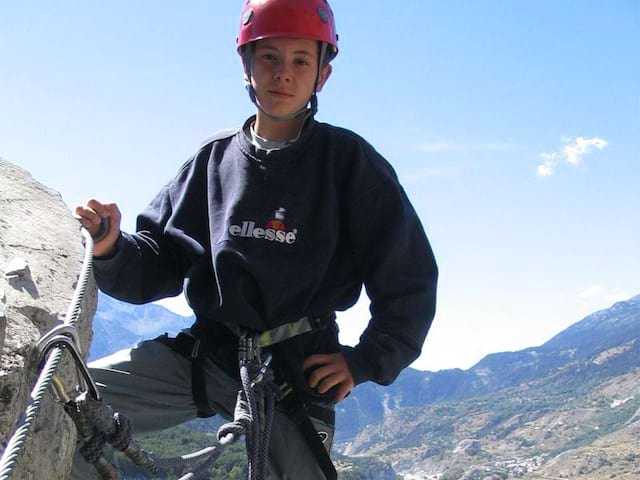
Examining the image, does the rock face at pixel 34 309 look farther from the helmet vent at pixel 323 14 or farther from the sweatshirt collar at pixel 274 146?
the helmet vent at pixel 323 14

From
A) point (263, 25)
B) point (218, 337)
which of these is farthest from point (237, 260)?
point (263, 25)

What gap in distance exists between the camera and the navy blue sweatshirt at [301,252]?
3381 mm

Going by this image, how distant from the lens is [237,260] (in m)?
3.36

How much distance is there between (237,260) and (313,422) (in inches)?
34.4

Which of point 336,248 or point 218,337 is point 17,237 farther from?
point 336,248

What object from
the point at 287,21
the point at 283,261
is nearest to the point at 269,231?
the point at 283,261

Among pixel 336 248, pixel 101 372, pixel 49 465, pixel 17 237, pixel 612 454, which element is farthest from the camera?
pixel 612 454

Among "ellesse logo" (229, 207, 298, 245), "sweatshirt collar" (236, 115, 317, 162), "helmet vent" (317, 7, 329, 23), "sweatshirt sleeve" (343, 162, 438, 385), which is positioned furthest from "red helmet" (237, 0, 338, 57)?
"ellesse logo" (229, 207, 298, 245)

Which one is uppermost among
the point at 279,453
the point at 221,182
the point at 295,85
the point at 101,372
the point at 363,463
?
the point at 295,85

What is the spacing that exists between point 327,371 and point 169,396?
77cm

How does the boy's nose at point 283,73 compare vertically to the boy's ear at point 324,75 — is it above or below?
below

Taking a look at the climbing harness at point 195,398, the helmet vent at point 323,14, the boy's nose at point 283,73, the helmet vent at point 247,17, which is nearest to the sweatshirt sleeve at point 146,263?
the climbing harness at point 195,398

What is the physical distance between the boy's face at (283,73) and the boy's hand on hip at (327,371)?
125 centimetres

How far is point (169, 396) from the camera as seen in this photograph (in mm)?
3480
